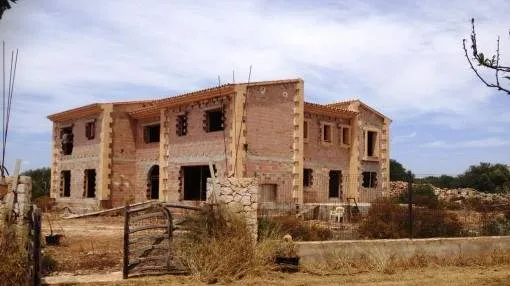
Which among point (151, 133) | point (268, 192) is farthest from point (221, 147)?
point (151, 133)

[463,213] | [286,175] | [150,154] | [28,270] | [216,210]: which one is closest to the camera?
[28,270]

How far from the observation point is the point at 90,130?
3131 cm

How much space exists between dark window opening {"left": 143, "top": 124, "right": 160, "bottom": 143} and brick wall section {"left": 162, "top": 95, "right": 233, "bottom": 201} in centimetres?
328

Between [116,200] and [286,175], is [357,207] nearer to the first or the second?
[286,175]

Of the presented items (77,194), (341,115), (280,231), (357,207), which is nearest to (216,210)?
(280,231)

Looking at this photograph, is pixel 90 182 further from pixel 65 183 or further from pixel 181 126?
pixel 181 126

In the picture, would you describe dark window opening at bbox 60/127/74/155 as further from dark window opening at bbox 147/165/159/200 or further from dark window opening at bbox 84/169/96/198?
dark window opening at bbox 147/165/159/200

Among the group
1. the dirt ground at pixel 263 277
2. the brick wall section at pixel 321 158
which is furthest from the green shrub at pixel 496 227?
the brick wall section at pixel 321 158

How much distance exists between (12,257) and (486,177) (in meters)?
48.3

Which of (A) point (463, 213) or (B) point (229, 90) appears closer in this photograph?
(A) point (463, 213)

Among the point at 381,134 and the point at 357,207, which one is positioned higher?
the point at 381,134

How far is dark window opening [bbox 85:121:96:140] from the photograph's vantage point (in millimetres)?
30697

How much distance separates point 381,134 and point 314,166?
20.0ft

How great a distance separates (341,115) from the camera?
28.2 m
